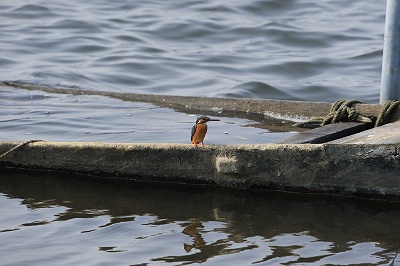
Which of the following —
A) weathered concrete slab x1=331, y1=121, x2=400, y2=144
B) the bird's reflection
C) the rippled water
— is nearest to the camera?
the bird's reflection

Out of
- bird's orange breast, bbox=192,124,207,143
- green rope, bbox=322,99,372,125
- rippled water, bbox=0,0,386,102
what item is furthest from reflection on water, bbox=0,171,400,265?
rippled water, bbox=0,0,386,102

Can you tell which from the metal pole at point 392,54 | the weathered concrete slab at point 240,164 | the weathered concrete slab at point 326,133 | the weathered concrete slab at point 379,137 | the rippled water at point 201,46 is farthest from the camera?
the rippled water at point 201,46

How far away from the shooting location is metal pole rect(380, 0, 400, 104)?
246 inches

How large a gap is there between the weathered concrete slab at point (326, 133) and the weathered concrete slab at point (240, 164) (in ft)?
1.21

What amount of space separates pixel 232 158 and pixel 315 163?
1.63 ft

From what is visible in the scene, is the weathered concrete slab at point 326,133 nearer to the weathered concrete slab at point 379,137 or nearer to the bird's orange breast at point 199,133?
the weathered concrete slab at point 379,137

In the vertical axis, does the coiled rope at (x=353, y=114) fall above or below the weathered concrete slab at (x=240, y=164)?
above

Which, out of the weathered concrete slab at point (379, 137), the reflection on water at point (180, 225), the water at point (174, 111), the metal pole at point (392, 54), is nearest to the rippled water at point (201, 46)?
the water at point (174, 111)

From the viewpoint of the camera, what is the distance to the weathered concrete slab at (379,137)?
4.89 metres

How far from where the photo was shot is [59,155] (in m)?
5.52

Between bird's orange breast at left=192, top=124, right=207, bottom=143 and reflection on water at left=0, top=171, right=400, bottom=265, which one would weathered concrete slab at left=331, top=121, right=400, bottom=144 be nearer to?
reflection on water at left=0, top=171, right=400, bottom=265

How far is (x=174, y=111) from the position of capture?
8.12 m

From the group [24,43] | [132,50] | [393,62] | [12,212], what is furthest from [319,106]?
[24,43]

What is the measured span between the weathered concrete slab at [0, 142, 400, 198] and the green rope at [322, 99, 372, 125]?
1.43 m
